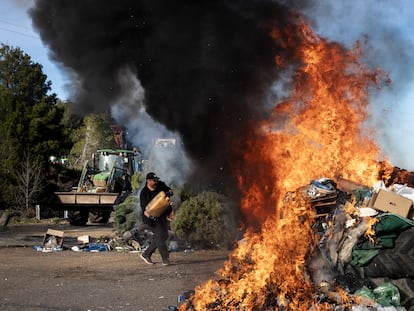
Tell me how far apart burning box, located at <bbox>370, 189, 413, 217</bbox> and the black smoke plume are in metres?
3.46

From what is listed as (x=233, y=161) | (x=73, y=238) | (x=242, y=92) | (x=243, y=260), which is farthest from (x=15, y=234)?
(x=243, y=260)

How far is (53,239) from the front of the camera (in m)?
12.2

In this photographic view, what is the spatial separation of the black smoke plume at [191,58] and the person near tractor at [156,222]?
141cm

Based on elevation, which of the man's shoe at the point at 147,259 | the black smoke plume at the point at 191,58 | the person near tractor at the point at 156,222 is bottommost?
the man's shoe at the point at 147,259

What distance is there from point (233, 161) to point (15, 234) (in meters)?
8.33

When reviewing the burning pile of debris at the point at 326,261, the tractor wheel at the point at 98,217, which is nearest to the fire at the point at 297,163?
the burning pile of debris at the point at 326,261

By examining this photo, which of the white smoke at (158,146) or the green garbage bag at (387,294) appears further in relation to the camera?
the white smoke at (158,146)

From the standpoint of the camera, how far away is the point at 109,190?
65.7 feet

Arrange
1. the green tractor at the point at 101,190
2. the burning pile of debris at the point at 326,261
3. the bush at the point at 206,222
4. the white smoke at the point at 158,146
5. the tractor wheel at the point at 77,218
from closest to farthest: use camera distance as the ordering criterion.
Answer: the burning pile of debris at the point at 326,261 → the white smoke at the point at 158,146 → the bush at the point at 206,222 → the green tractor at the point at 101,190 → the tractor wheel at the point at 77,218

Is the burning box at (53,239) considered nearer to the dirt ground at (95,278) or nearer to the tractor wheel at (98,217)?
the dirt ground at (95,278)

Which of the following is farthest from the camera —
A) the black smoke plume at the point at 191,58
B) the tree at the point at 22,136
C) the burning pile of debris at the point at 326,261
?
the tree at the point at 22,136

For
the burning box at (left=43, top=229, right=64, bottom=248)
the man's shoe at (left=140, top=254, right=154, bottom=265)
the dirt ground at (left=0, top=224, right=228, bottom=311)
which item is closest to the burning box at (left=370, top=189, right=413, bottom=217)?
the dirt ground at (left=0, top=224, right=228, bottom=311)

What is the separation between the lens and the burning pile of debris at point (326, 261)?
5395mm

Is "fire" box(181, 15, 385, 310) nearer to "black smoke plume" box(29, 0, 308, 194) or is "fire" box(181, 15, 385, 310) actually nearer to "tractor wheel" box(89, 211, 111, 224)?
"black smoke plume" box(29, 0, 308, 194)
